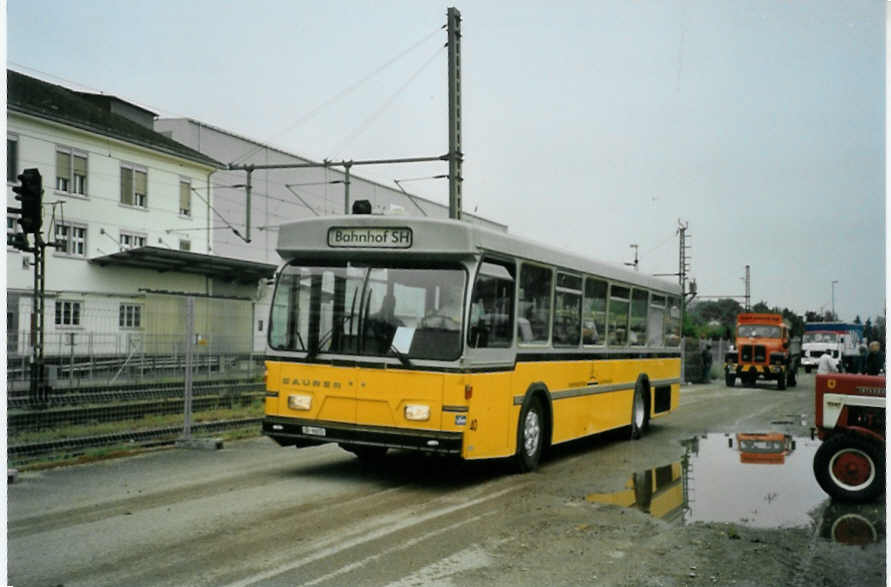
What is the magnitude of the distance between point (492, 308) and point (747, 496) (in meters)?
3.38

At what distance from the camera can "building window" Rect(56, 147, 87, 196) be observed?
17.7 meters

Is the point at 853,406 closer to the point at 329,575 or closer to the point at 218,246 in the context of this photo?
the point at 329,575

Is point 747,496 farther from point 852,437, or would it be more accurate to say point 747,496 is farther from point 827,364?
point 827,364

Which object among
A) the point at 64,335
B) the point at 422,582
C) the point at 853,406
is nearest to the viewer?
the point at 422,582

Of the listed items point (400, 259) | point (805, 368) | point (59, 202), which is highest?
point (59, 202)

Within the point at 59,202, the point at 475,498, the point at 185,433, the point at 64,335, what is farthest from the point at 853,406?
the point at 59,202

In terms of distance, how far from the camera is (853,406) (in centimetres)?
972

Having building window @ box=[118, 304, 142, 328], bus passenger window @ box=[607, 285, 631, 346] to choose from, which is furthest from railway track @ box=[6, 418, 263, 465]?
bus passenger window @ box=[607, 285, 631, 346]

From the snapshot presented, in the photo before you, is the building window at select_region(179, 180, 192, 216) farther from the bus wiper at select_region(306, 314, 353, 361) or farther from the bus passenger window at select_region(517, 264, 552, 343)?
the bus wiper at select_region(306, 314, 353, 361)

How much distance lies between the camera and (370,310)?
9.56m

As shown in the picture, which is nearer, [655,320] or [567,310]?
[567,310]

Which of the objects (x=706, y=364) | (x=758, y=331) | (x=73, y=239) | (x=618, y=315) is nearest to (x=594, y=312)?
(x=618, y=315)

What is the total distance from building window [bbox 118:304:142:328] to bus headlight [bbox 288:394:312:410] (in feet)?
16.9

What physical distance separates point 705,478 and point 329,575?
6.32 m
